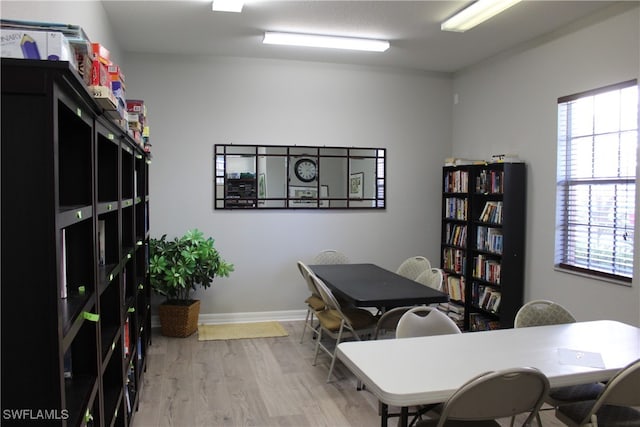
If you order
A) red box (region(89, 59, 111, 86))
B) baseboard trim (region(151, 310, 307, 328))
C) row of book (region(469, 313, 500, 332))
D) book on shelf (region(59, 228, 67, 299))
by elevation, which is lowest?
baseboard trim (region(151, 310, 307, 328))

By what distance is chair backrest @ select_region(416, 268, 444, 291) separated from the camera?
14.3 ft

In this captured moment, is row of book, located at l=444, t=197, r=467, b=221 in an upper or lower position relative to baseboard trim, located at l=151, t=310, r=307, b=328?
upper

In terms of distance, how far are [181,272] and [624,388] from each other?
3909 mm

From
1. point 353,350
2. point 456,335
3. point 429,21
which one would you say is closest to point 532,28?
point 429,21

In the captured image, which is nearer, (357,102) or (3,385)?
(3,385)

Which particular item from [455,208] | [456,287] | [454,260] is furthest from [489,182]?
[456,287]

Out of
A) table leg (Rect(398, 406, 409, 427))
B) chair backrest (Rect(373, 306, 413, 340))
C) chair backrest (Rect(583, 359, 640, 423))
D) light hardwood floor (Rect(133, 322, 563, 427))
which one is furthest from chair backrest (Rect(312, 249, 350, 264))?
chair backrest (Rect(583, 359, 640, 423))

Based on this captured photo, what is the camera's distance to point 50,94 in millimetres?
1307

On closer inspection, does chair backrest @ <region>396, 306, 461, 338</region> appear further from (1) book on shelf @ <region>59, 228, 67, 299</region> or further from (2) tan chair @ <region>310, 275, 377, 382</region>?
(1) book on shelf @ <region>59, 228, 67, 299</region>

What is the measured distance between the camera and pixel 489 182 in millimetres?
5309

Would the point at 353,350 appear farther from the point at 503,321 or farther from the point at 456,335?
the point at 503,321

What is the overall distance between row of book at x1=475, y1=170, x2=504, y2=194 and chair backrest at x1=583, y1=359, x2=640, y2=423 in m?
3.17

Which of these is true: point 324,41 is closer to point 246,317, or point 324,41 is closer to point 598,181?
point 598,181

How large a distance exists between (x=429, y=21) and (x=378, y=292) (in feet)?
8.05
